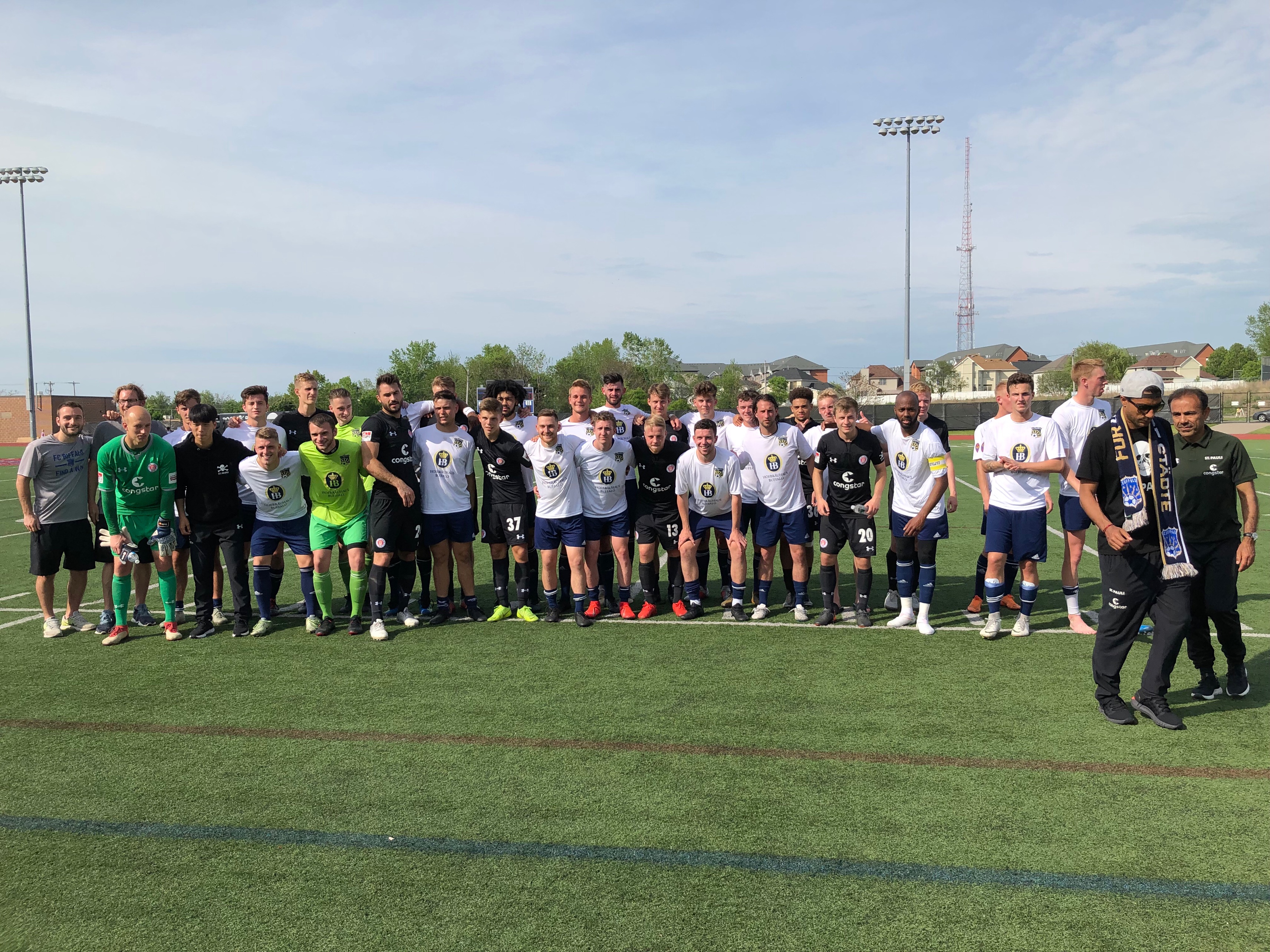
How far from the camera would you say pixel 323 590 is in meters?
6.80

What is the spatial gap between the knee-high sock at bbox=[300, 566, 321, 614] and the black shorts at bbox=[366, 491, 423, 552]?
0.52m

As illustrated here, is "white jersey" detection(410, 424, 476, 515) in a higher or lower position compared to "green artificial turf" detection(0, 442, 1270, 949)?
higher

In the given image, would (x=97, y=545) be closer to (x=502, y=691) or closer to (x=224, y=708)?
(x=224, y=708)

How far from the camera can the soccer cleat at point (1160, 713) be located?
14.7ft

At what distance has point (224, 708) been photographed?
5.06 meters

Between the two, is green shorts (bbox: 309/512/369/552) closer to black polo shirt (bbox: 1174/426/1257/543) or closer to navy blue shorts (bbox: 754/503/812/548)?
navy blue shorts (bbox: 754/503/812/548)

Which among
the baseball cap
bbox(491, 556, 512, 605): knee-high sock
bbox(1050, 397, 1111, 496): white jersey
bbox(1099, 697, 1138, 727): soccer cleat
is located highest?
the baseball cap

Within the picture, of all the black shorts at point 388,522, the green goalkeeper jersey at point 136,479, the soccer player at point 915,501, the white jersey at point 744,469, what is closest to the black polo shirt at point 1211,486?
the soccer player at point 915,501

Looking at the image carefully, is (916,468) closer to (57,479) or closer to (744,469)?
(744,469)

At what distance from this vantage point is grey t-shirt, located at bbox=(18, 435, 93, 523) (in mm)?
6660

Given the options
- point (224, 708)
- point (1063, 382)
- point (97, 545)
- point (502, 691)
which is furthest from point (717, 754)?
point (1063, 382)

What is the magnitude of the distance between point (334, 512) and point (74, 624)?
2.46 metres

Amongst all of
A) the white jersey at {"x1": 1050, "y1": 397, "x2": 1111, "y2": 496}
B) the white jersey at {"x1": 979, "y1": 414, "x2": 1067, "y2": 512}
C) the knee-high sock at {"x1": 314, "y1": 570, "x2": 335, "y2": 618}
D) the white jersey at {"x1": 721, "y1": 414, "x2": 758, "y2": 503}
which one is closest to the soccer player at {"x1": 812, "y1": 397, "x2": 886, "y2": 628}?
the white jersey at {"x1": 721, "y1": 414, "x2": 758, "y2": 503}

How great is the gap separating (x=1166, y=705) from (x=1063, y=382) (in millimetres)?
92551
